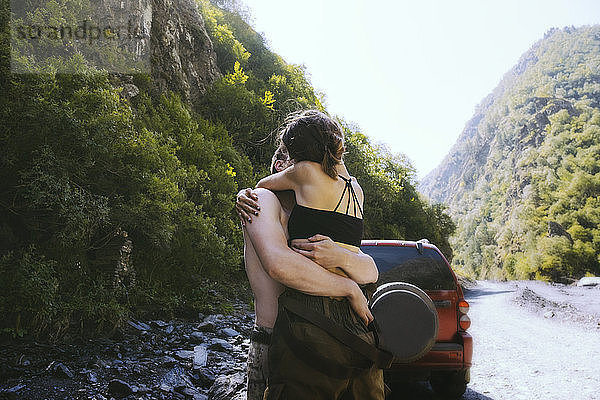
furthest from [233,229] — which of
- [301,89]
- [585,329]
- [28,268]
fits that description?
[301,89]

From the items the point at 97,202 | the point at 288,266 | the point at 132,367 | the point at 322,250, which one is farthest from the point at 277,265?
the point at 97,202

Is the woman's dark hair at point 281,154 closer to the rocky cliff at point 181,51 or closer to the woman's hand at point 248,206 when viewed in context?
the woman's hand at point 248,206

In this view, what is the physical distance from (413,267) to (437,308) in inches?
22.7

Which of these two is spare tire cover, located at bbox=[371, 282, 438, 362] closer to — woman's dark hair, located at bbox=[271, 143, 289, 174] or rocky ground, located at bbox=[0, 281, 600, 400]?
woman's dark hair, located at bbox=[271, 143, 289, 174]

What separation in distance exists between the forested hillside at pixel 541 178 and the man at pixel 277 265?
62815 millimetres

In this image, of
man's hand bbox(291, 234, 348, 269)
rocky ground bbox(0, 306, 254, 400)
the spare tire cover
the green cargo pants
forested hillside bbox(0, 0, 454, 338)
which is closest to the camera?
the green cargo pants

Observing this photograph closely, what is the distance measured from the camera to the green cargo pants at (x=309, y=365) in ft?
5.25

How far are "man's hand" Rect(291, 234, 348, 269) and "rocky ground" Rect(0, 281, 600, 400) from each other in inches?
127

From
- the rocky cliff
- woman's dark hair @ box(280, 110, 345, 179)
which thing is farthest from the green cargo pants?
the rocky cliff

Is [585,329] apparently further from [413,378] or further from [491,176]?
A: [491,176]

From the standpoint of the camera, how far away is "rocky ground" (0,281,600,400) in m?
5.33

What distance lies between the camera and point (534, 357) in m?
9.17

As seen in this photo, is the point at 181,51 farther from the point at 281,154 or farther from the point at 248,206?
the point at 248,206

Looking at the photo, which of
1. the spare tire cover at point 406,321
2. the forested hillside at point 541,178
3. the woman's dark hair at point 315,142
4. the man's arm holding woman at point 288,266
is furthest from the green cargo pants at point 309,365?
the forested hillside at point 541,178
